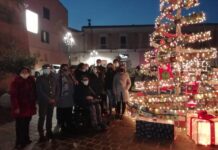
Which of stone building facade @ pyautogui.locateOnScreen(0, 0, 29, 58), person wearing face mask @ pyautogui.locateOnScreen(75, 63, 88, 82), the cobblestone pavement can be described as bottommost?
the cobblestone pavement

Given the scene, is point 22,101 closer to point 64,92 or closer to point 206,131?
point 64,92

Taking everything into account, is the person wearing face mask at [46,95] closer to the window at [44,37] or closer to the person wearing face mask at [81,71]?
the person wearing face mask at [81,71]

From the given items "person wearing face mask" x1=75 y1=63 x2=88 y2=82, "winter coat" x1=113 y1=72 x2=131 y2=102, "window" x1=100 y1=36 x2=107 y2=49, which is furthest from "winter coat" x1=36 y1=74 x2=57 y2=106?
"window" x1=100 y1=36 x2=107 y2=49

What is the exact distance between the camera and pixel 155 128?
236 inches

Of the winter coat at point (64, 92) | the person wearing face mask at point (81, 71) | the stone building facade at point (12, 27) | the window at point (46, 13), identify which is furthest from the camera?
the window at point (46, 13)

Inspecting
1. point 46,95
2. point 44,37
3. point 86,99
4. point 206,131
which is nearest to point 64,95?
point 86,99

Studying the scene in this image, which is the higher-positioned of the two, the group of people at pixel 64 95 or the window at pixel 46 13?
the window at pixel 46 13

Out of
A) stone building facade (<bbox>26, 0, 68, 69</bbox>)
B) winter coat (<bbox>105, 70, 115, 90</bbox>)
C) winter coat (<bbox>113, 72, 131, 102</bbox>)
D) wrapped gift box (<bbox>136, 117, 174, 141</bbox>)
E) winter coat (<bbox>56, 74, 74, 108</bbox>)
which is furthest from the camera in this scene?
stone building facade (<bbox>26, 0, 68, 69</bbox>)

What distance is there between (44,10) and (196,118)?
23880 millimetres

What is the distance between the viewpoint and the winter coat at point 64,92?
648 cm

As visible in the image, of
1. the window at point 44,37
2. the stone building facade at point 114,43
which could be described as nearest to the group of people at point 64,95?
the window at point 44,37

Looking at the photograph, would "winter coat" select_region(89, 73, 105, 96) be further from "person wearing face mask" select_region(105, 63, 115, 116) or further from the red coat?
the red coat

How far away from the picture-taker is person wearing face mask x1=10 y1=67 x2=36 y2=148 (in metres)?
5.42

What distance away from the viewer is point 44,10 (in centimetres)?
2661
